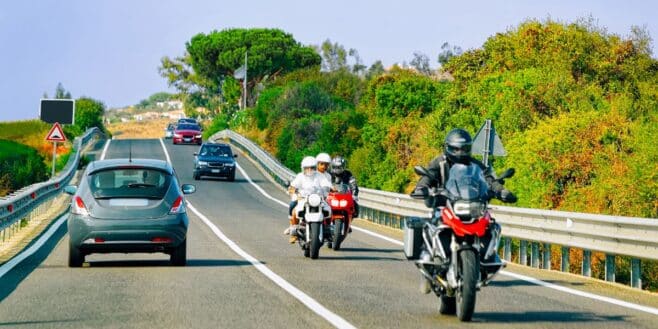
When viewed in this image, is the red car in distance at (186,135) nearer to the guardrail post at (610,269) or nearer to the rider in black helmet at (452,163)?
the guardrail post at (610,269)

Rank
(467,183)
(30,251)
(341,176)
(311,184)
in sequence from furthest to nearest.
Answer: (341,176) < (30,251) < (311,184) < (467,183)

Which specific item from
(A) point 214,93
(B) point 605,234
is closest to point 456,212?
(B) point 605,234

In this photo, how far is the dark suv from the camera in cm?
5281

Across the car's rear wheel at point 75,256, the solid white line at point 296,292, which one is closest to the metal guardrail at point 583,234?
the solid white line at point 296,292

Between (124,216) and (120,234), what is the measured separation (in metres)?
0.26

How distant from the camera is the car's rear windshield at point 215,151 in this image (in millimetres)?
53250

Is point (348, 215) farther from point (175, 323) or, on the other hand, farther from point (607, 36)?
point (607, 36)

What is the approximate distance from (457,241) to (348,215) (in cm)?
1068

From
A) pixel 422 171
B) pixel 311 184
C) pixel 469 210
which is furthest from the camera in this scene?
pixel 311 184

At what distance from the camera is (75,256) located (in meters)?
17.6

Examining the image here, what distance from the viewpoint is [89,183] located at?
17.7m

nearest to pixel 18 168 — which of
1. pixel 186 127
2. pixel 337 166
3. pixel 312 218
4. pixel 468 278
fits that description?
pixel 337 166

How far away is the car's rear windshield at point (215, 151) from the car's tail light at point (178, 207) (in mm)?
35267

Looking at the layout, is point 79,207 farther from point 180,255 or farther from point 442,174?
point 442,174
